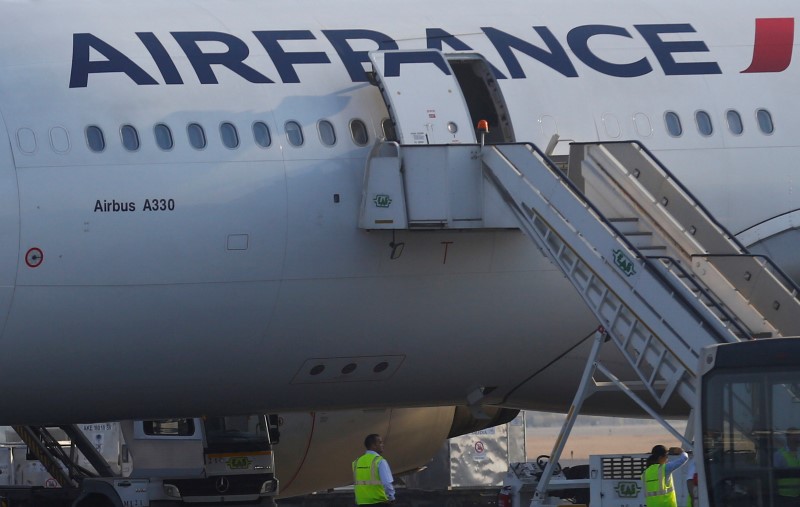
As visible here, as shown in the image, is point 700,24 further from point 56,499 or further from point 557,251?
point 56,499

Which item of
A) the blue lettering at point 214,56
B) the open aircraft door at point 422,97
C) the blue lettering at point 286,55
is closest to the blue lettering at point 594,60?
the open aircraft door at point 422,97

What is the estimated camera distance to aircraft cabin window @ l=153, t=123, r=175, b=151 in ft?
48.2

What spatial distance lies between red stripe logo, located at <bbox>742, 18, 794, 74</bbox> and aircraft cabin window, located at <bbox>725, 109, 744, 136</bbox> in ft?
1.83

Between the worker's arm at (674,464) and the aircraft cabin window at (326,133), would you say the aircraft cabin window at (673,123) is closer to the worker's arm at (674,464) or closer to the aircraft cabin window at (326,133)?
the worker's arm at (674,464)

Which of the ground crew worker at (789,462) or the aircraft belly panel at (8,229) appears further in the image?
the aircraft belly panel at (8,229)

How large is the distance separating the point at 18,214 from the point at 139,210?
106 cm

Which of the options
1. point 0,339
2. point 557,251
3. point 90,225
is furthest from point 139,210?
point 557,251

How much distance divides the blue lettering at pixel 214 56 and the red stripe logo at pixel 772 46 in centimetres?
540

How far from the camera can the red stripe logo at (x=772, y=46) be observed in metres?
17.3

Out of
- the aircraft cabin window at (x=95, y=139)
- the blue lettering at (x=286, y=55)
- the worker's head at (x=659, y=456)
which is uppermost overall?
the blue lettering at (x=286, y=55)

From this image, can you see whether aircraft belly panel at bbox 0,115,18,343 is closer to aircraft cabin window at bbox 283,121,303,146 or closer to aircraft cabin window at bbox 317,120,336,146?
aircraft cabin window at bbox 283,121,303,146

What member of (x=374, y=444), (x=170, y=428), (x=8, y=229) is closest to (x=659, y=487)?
(x=374, y=444)

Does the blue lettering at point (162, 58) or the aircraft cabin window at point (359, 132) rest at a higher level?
the blue lettering at point (162, 58)

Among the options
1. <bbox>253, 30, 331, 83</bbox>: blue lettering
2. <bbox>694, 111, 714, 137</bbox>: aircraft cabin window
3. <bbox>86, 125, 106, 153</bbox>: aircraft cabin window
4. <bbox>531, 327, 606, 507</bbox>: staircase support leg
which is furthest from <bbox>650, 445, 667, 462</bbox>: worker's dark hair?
<bbox>86, 125, 106, 153</bbox>: aircraft cabin window
